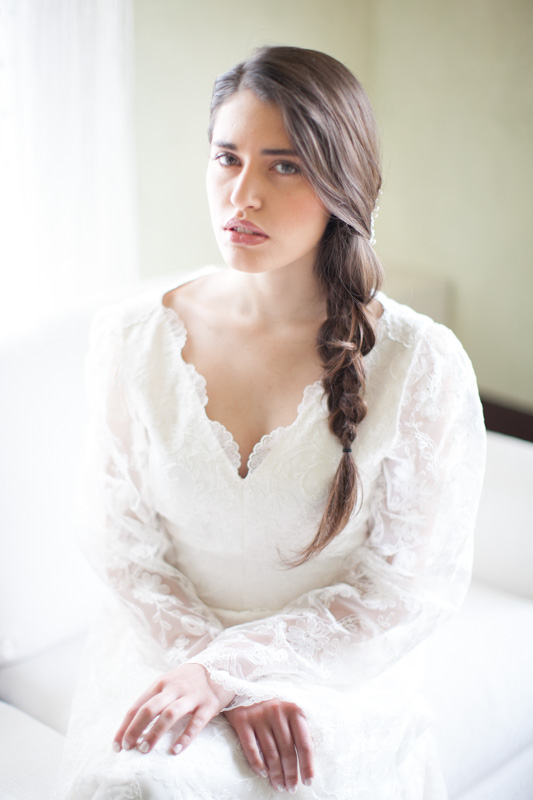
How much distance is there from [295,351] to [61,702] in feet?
2.64

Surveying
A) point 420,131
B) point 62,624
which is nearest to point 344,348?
point 62,624

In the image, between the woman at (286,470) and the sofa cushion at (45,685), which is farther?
the sofa cushion at (45,685)

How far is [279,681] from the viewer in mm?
1354

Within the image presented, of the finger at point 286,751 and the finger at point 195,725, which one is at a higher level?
the finger at point 195,725

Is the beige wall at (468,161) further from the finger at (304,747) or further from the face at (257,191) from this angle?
the finger at (304,747)

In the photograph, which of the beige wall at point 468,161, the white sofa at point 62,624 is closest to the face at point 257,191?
the white sofa at point 62,624

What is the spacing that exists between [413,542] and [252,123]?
0.74 meters

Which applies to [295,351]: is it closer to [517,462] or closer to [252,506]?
[252,506]

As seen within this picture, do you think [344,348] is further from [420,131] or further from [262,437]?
[420,131]

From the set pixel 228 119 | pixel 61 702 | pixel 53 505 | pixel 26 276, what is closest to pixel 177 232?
pixel 26 276

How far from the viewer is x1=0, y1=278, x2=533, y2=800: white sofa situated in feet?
5.46

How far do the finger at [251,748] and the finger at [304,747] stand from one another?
5cm

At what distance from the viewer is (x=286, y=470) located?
1.48 meters

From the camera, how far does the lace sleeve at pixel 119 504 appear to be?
1.57 metres
